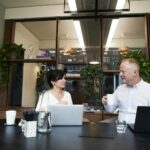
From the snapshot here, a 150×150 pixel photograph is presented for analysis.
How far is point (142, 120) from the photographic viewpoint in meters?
1.81

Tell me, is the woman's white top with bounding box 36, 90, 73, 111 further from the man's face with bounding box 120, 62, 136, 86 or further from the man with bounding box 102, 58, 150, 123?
the man's face with bounding box 120, 62, 136, 86

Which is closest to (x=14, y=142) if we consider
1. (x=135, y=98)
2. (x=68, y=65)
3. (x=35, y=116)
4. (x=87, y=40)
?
(x=35, y=116)

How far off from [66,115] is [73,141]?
57cm

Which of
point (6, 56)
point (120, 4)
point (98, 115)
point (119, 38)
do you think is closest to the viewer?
point (120, 4)

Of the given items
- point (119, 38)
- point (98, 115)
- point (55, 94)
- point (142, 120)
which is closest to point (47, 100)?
point (55, 94)

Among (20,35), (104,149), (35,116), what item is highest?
(20,35)

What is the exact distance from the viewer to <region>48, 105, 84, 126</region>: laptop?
2033 mm

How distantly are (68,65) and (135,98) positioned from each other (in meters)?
2.47

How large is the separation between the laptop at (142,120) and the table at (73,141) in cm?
8

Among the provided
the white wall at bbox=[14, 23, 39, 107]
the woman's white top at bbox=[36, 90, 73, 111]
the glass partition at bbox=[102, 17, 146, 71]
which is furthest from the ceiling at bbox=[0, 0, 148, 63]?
the woman's white top at bbox=[36, 90, 73, 111]

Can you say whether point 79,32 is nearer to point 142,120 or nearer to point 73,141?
point 142,120

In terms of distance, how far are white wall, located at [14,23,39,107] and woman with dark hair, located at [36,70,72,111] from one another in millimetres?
2087

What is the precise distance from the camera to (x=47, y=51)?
504 centimetres

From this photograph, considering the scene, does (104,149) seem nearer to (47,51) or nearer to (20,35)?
(47,51)
